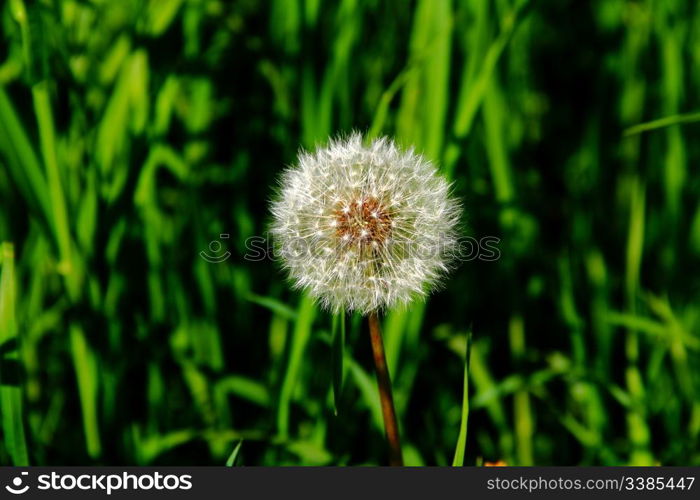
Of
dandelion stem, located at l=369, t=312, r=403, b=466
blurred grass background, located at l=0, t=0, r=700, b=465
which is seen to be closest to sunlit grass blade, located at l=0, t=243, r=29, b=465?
blurred grass background, located at l=0, t=0, r=700, b=465

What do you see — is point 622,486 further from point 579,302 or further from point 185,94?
point 185,94

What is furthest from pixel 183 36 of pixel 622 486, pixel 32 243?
pixel 622 486

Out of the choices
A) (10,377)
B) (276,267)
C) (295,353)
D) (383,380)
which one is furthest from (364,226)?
(276,267)

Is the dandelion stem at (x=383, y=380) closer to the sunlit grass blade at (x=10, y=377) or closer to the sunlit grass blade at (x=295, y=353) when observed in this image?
the sunlit grass blade at (x=295, y=353)

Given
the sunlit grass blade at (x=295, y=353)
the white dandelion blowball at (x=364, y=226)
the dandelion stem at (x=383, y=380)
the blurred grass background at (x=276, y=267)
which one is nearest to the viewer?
the dandelion stem at (x=383, y=380)

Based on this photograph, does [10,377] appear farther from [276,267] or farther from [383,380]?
[276,267]

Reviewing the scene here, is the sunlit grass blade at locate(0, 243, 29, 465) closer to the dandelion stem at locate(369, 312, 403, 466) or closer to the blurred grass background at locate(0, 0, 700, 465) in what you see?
the blurred grass background at locate(0, 0, 700, 465)

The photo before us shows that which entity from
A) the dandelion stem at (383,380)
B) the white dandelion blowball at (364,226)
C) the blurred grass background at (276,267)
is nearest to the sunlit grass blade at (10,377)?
the blurred grass background at (276,267)
